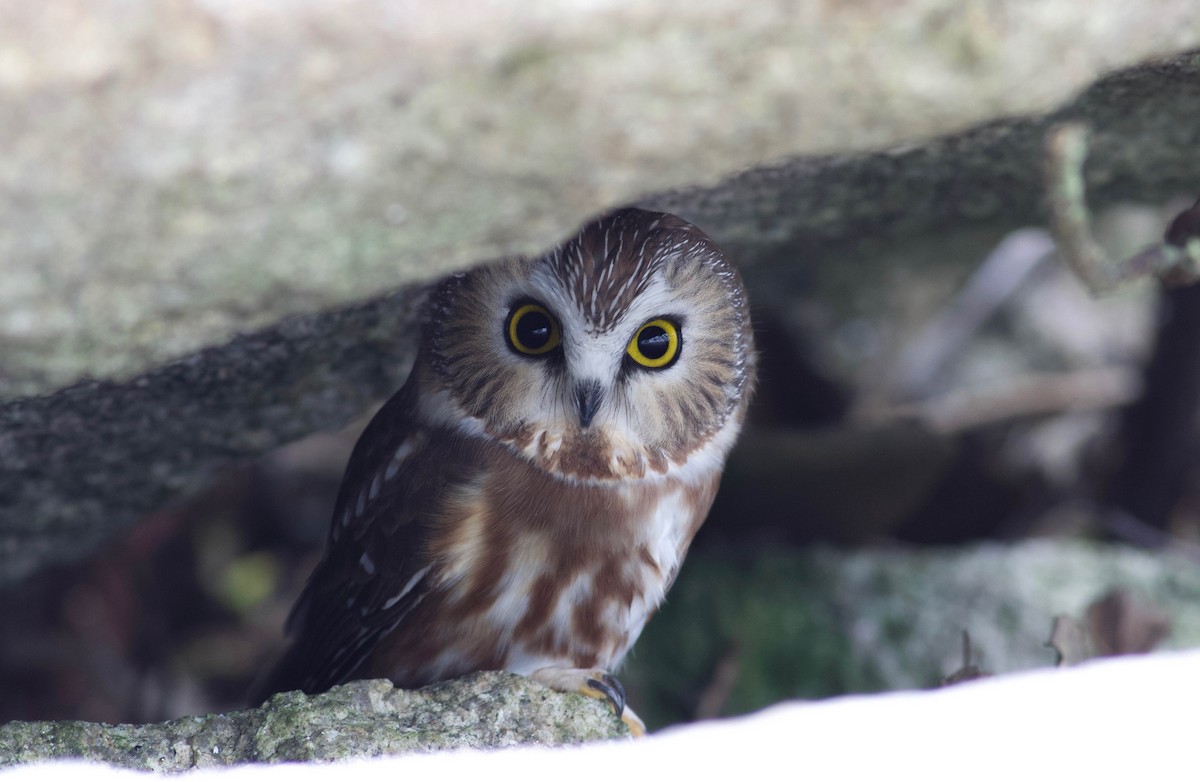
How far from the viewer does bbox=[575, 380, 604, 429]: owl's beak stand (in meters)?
1.93

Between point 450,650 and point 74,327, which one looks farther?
point 450,650

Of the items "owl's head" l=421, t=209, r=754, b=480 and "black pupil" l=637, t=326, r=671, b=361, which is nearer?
"owl's head" l=421, t=209, r=754, b=480

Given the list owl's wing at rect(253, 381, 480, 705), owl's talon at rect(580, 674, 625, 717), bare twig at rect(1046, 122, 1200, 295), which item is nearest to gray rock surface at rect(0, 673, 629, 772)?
owl's talon at rect(580, 674, 625, 717)

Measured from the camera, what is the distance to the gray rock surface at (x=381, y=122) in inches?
→ 46.4

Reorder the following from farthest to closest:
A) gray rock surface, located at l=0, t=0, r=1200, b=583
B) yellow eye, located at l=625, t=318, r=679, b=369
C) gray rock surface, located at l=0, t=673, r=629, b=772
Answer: yellow eye, located at l=625, t=318, r=679, b=369, gray rock surface, located at l=0, t=673, r=629, b=772, gray rock surface, located at l=0, t=0, r=1200, b=583

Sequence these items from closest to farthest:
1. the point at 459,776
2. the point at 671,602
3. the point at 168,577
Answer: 1. the point at 459,776
2. the point at 671,602
3. the point at 168,577

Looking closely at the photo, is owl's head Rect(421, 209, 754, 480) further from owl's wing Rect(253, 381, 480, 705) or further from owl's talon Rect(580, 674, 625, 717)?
owl's talon Rect(580, 674, 625, 717)

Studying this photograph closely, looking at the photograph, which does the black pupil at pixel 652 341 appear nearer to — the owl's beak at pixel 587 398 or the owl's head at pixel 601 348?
the owl's head at pixel 601 348

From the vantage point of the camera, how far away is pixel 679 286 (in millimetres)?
1984

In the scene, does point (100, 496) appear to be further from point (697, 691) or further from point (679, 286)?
point (697, 691)

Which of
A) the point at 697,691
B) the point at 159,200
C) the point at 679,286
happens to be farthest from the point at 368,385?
the point at 697,691

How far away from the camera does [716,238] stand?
240 centimetres

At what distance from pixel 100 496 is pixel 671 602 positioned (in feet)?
5.58

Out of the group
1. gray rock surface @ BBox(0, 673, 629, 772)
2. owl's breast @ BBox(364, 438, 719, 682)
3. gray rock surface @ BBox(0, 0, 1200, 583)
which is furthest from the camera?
owl's breast @ BBox(364, 438, 719, 682)
